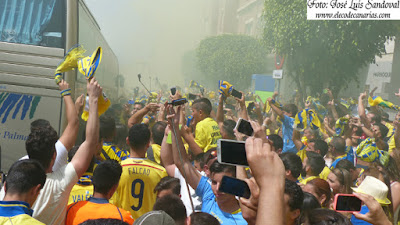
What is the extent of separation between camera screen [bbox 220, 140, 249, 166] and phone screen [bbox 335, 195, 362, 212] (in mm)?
621

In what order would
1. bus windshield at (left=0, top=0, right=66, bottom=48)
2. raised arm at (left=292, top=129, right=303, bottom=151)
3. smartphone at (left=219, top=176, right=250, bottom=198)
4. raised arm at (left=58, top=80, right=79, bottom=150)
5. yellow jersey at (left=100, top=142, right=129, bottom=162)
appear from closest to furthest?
smartphone at (left=219, top=176, right=250, bottom=198)
raised arm at (left=58, top=80, right=79, bottom=150)
yellow jersey at (left=100, top=142, right=129, bottom=162)
raised arm at (left=292, top=129, right=303, bottom=151)
bus windshield at (left=0, top=0, right=66, bottom=48)

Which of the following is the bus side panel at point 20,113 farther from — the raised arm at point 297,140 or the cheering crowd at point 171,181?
the raised arm at point 297,140

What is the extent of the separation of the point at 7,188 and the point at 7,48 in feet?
16.6

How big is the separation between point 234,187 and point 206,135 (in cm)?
428

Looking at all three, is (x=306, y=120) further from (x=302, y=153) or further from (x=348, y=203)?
(x=348, y=203)

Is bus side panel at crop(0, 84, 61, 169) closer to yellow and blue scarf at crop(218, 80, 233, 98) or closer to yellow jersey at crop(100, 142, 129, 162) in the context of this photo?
yellow jersey at crop(100, 142, 129, 162)

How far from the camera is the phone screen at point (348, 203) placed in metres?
2.21

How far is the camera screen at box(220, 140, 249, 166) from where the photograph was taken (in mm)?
1887

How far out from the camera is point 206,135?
616 centimetres

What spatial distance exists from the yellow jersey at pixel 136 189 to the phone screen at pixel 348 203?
2.08m

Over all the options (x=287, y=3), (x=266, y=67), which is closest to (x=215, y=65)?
(x=266, y=67)

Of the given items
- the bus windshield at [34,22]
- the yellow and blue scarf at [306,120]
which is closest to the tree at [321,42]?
the yellow and blue scarf at [306,120]

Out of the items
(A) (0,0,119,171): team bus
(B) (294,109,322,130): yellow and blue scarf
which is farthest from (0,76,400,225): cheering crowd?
(A) (0,0,119,171): team bus

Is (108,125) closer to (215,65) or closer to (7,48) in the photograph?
(7,48)
